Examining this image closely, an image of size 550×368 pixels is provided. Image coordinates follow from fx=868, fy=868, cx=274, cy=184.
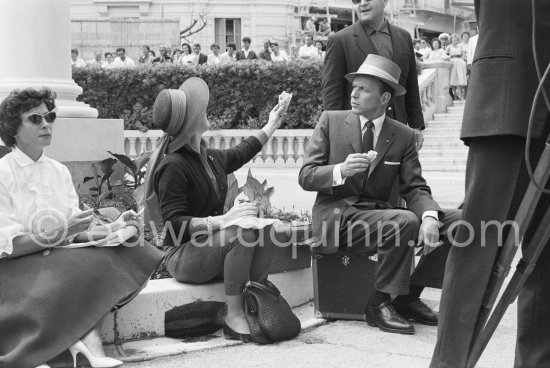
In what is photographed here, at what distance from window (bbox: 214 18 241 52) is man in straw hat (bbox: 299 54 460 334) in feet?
112

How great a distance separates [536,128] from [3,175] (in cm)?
256

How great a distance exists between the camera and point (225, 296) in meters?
4.90

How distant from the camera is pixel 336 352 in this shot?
14.7 feet

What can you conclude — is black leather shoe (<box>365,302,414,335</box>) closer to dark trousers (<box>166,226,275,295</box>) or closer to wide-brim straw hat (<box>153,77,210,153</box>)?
dark trousers (<box>166,226,275,295</box>)

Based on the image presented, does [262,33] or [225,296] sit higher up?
[262,33]

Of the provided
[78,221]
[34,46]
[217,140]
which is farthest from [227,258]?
[217,140]

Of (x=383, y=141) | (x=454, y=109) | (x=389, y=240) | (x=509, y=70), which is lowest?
(x=389, y=240)

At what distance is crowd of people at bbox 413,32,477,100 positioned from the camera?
61.3ft

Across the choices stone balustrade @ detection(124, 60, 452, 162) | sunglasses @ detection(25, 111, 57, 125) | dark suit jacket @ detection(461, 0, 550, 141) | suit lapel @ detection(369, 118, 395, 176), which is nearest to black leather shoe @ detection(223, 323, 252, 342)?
suit lapel @ detection(369, 118, 395, 176)

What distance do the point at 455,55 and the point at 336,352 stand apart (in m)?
17.9

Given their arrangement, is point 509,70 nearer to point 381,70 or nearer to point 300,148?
point 381,70

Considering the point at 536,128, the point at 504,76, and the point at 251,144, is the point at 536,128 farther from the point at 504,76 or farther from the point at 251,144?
the point at 251,144

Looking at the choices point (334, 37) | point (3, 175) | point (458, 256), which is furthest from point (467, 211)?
point (334, 37)

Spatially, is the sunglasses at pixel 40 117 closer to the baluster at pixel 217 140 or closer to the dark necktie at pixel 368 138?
the dark necktie at pixel 368 138
